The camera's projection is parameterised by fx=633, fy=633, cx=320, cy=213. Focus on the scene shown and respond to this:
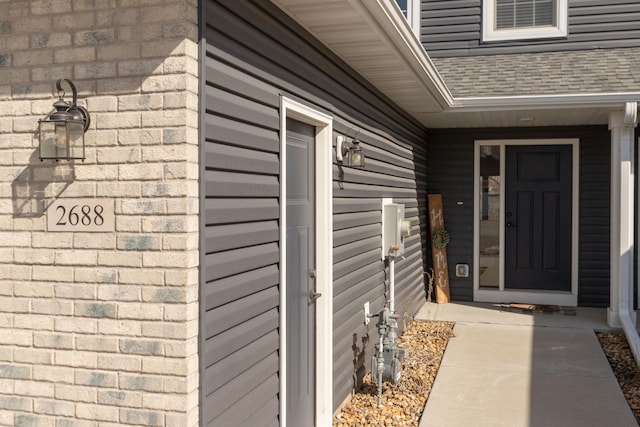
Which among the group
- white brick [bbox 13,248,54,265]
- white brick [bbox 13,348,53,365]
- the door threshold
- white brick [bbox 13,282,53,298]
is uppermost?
white brick [bbox 13,248,54,265]

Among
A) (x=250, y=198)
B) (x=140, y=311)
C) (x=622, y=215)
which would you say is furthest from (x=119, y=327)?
(x=622, y=215)

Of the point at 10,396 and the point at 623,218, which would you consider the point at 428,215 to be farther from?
the point at 10,396

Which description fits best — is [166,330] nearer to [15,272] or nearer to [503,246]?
[15,272]

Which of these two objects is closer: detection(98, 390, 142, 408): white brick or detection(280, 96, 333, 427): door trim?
detection(98, 390, 142, 408): white brick

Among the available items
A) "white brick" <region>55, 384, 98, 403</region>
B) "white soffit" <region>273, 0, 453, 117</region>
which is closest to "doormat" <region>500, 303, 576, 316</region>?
"white soffit" <region>273, 0, 453, 117</region>

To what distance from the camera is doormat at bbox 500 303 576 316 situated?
304 inches

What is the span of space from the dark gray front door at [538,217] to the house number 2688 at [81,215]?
6871 mm

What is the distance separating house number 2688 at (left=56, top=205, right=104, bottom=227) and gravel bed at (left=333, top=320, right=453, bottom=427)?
8.05 ft

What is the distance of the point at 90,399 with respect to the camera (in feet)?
8.15

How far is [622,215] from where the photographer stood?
665 cm

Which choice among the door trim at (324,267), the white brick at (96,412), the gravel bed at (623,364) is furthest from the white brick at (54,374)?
the gravel bed at (623,364)

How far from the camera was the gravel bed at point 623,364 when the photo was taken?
4.76 meters

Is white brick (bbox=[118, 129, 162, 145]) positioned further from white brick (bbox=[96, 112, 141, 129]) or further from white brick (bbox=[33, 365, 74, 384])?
white brick (bbox=[33, 365, 74, 384])

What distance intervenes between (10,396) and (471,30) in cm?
783
